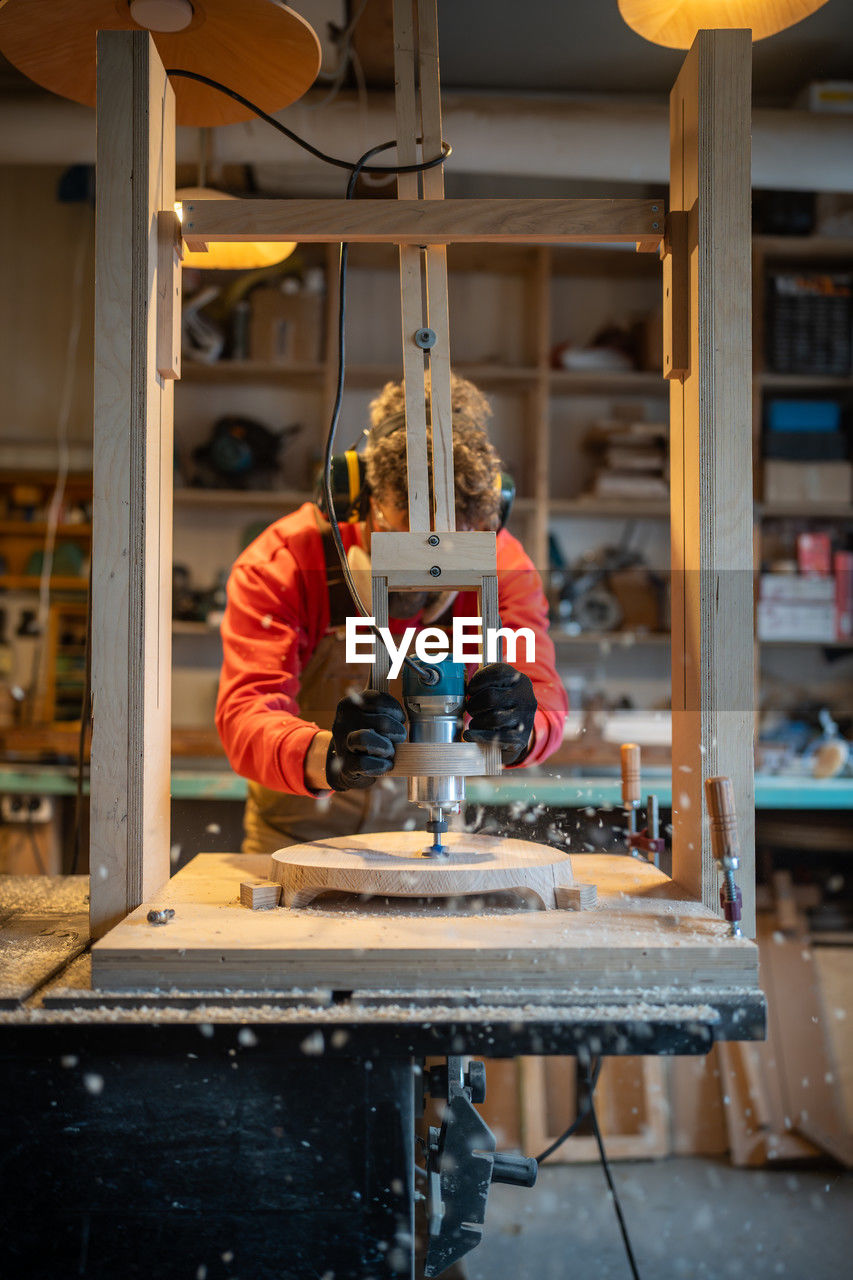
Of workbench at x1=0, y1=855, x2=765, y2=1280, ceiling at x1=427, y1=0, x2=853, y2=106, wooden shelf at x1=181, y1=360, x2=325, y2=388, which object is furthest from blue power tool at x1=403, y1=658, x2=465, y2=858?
ceiling at x1=427, y1=0, x2=853, y2=106

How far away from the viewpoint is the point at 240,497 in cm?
384

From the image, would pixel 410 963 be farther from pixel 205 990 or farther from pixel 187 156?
pixel 187 156

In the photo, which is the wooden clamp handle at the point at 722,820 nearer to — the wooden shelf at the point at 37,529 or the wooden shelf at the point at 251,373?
the wooden shelf at the point at 251,373

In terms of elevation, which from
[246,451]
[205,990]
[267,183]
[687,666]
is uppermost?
[267,183]

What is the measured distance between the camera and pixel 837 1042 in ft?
9.13

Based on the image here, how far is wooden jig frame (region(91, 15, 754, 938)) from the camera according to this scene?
1.15 meters

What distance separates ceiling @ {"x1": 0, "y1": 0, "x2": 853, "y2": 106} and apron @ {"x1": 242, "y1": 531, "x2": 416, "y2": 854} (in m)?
2.12

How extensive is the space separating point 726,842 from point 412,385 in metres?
0.65

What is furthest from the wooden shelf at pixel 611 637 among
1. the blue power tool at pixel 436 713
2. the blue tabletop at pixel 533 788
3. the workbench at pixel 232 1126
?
the workbench at pixel 232 1126

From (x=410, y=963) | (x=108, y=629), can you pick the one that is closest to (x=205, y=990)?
(x=410, y=963)

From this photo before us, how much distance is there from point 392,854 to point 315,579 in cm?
78

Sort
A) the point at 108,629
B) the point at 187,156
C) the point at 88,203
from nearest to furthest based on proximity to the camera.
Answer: the point at 108,629 → the point at 187,156 → the point at 88,203

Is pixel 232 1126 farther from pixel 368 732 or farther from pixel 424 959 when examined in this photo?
pixel 368 732

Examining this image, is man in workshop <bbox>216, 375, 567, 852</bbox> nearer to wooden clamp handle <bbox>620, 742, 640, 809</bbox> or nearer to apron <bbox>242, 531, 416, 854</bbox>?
apron <bbox>242, 531, 416, 854</bbox>
